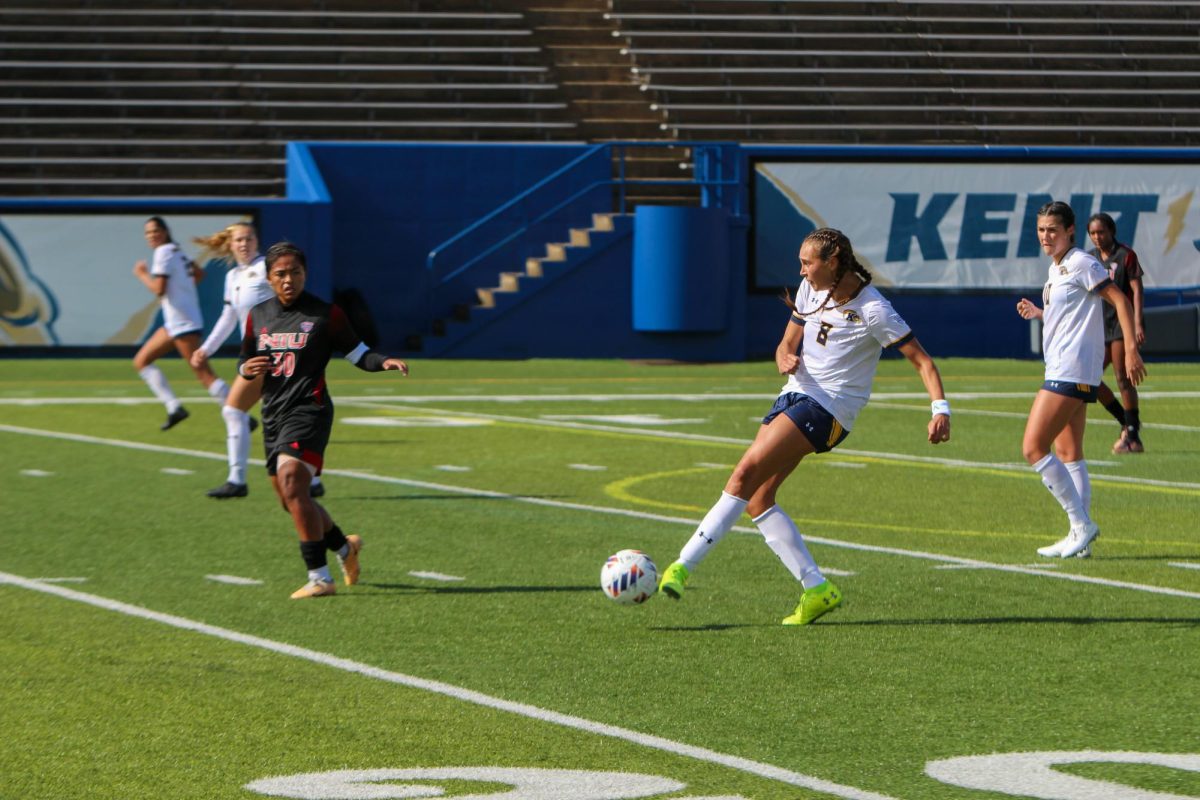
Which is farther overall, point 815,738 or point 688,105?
point 688,105

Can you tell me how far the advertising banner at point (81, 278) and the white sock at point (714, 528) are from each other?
20.8 m

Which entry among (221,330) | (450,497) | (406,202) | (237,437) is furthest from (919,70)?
(237,437)

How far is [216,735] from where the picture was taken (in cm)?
675

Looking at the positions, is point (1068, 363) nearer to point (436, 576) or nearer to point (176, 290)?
point (436, 576)

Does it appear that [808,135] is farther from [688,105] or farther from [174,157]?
[174,157]

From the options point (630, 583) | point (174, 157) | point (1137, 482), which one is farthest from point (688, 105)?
point (630, 583)

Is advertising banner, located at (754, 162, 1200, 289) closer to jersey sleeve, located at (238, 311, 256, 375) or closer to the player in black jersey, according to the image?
jersey sleeve, located at (238, 311, 256, 375)

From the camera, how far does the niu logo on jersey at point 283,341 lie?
9.89 m

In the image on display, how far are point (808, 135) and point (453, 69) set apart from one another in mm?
6118

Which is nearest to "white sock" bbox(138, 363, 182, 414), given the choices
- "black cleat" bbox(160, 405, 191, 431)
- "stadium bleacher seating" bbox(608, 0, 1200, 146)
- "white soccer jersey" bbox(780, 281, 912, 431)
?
"black cleat" bbox(160, 405, 191, 431)

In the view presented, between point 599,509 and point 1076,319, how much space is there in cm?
352

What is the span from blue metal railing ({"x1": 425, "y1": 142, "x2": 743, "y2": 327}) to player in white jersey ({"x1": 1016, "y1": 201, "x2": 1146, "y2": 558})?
Result: 1863 centimetres

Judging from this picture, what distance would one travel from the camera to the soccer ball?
8781 mm

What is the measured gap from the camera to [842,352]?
8.74m
